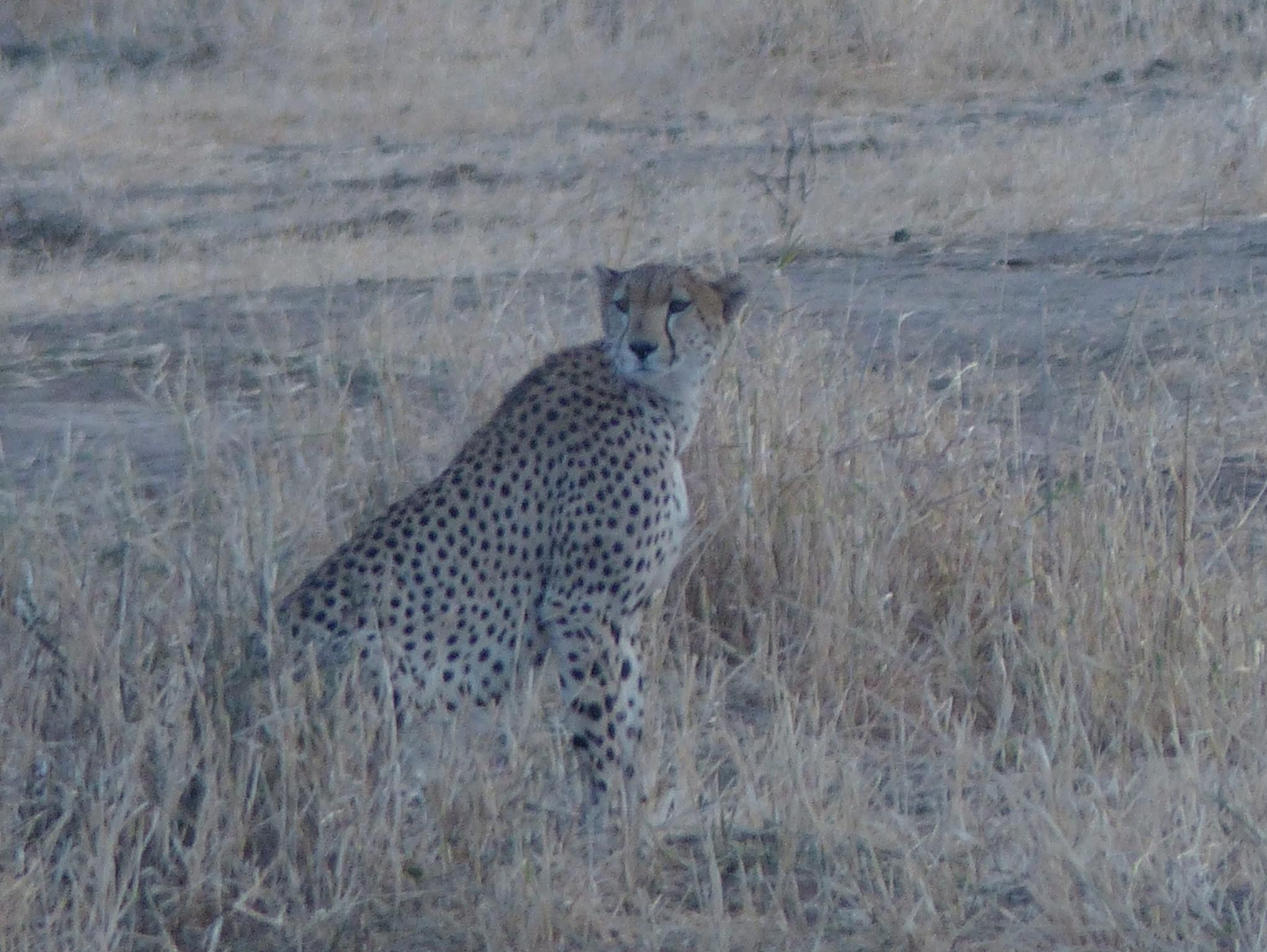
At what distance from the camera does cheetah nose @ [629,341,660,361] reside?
136 inches

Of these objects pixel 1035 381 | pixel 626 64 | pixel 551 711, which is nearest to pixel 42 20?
pixel 626 64

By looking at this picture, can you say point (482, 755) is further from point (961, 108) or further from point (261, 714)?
point (961, 108)

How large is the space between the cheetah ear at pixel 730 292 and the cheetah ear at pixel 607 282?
0.16 metres

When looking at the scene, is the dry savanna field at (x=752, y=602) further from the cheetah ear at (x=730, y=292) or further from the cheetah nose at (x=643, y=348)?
the cheetah nose at (x=643, y=348)

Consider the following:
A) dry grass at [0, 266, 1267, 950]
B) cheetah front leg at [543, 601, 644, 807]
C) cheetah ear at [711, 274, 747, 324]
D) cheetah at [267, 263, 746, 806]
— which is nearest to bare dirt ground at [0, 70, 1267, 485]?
dry grass at [0, 266, 1267, 950]

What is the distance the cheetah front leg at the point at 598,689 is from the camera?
10.6ft

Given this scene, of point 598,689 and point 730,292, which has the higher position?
point 730,292

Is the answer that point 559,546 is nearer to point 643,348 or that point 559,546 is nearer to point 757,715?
point 643,348

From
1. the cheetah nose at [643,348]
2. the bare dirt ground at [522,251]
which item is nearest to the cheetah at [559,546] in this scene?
the cheetah nose at [643,348]

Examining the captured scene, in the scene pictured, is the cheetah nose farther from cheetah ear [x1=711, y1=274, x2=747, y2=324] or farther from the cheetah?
cheetah ear [x1=711, y1=274, x2=747, y2=324]

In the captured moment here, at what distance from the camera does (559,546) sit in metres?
3.38

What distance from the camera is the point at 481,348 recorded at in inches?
184

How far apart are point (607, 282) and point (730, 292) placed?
20cm


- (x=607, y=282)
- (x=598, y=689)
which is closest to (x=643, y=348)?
(x=607, y=282)
